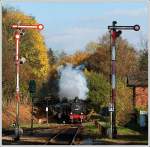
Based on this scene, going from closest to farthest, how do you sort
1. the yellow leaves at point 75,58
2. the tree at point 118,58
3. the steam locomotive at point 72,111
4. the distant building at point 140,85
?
1. the distant building at point 140,85
2. the steam locomotive at point 72,111
3. the tree at point 118,58
4. the yellow leaves at point 75,58

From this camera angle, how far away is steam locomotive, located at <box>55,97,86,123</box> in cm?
5275

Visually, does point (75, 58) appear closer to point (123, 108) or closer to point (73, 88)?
point (73, 88)

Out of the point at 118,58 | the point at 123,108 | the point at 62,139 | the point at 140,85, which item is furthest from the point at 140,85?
the point at 62,139

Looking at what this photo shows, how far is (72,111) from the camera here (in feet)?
172

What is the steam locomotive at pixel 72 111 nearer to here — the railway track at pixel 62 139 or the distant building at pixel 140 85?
the distant building at pixel 140 85

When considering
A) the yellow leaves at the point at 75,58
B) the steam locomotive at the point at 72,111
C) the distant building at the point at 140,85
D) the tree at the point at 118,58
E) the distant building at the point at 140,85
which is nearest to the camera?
the distant building at the point at 140,85

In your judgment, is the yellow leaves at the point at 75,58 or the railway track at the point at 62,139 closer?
the railway track at the point at 62,139

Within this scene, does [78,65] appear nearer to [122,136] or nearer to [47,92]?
[47,92]

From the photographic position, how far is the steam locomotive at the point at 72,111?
52.8 meters

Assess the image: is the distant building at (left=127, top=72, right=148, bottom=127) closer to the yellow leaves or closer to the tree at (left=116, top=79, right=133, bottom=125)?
the tree at (left=116, top=79, right=133, bottom=125)

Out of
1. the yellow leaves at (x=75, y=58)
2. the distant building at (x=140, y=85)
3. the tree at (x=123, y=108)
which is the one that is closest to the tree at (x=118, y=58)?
the yellow leaves at (x=75, y=58)

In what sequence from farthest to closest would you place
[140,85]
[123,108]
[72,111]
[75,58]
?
1. [75,58]
2. [140,85]
3. [72,111]
4. [123,108]

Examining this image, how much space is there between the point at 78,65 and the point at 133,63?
12.1 metres

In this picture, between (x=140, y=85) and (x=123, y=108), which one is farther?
(x=140, y=85)
